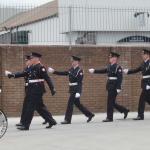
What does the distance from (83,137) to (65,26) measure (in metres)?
5.82

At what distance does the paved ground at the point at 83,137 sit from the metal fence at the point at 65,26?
325 centimetres

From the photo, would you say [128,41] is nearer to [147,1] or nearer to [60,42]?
[60,42]

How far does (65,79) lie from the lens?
14.0 meters

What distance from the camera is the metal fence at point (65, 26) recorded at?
46.5ft

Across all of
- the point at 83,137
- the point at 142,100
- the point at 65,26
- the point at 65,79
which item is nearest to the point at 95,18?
the point at 65,26

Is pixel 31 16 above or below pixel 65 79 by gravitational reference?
above

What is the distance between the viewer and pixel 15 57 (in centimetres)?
1352

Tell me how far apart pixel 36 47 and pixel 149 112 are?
411cm

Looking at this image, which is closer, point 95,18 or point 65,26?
point 65,26

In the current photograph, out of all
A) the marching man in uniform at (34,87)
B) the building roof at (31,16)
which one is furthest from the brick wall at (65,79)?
the marching man in uniform at (34,87)

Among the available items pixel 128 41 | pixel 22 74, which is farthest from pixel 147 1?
pixel 22 74

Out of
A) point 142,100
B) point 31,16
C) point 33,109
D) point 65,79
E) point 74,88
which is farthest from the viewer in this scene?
point 31,16

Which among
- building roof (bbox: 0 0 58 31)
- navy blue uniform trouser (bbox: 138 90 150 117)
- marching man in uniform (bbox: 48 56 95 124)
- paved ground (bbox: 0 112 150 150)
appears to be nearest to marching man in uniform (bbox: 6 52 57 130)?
paved ground (bbox: 0 112 150 150)

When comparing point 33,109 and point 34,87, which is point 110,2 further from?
point 33,109
